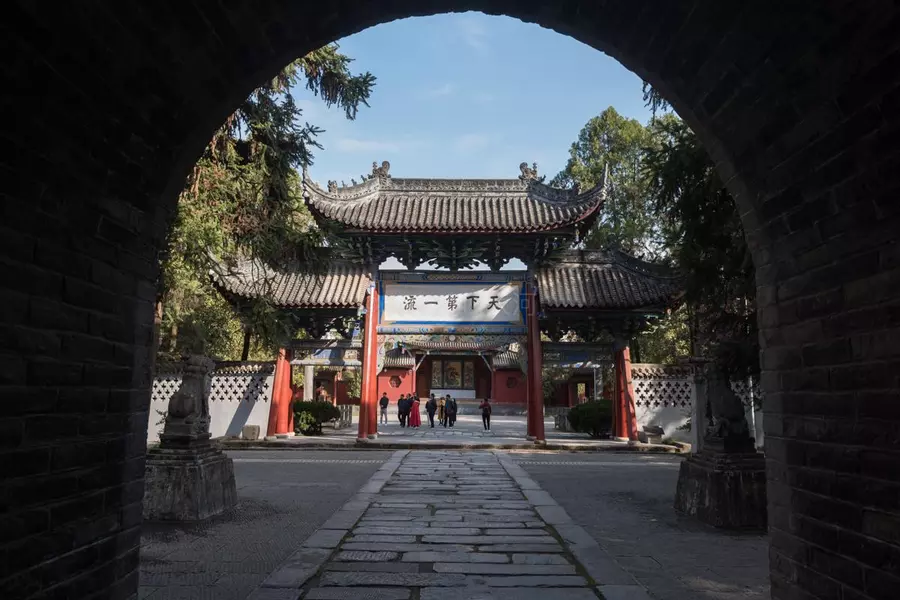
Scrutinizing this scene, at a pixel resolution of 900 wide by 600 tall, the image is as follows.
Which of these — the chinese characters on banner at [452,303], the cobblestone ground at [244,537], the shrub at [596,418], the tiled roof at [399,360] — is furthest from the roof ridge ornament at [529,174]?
the tiled roof at [399,360]

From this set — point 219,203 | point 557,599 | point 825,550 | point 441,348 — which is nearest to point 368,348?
point 219,203

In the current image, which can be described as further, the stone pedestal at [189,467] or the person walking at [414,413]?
the person walking at [414,413]

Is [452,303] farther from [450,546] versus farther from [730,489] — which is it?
[450,546]

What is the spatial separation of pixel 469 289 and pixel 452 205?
2589 mm

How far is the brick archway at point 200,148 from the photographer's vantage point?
7.47 ft

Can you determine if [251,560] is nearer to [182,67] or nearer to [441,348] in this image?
[182,67]

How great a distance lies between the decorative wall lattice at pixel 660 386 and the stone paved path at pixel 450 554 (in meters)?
8.64

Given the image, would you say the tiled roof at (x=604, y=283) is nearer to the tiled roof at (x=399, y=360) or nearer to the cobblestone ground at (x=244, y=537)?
the cobblestone ground at (x=244, y=537)

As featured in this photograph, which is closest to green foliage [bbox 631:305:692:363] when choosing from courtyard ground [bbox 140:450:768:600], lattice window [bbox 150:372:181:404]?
courtyard ground [bbox 140:450:768:600]

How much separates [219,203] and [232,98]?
6.46 meters

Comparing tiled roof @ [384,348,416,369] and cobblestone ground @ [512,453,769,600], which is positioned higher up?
tiled roof @ [384,348,416,369]

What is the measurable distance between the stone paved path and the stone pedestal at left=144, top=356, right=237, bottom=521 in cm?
132

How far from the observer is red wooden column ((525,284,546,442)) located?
1488cm

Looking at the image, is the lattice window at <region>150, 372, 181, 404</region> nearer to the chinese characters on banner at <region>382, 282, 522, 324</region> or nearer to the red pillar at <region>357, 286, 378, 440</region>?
the red pillar at <region>357, 286, 378, 440</region>
